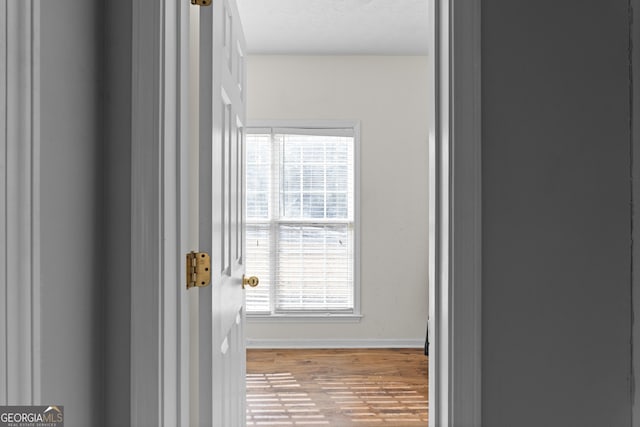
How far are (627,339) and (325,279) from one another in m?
3.46

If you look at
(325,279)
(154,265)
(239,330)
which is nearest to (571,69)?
(154,265)

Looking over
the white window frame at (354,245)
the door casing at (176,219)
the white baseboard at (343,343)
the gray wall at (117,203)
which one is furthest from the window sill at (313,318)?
A: the gray wall at (117,203)

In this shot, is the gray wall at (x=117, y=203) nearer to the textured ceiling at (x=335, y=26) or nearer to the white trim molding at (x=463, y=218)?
the white trim molding at (x=463, y=218)

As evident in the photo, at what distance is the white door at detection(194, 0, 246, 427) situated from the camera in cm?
122

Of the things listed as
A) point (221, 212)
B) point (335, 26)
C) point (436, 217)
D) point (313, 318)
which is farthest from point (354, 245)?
point (436, 217)

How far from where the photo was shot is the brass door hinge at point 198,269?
117 cm

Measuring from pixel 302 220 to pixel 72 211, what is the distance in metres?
3.55

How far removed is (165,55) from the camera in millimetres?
1050

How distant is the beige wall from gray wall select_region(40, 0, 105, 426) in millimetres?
3464
